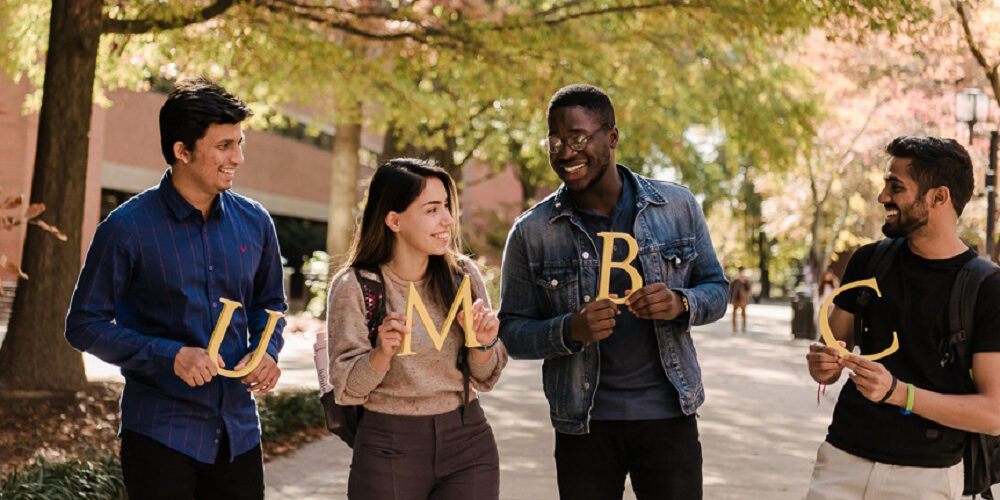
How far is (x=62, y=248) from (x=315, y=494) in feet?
15.1

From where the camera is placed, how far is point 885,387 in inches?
137

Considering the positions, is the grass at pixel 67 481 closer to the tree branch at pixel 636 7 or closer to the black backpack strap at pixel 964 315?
the black backpack strap at pixel 964 315

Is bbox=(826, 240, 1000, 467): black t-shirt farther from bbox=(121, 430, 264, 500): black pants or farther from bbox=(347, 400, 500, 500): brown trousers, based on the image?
bbox=(121, 430, 264, 500): black pants

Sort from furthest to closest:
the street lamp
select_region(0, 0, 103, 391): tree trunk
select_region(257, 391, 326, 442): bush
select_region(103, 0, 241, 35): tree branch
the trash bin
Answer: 1. the trash bin
2. the street lamp
3. select_region(103, 0, 241, 35): tree branch
4. select_region(0, 0, 103, 391): tree trunk
5. select_region(257, 391, 326, 442): bush

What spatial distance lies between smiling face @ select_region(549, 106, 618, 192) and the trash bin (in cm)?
2379

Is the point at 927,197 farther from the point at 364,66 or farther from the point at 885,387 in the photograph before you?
the point at 364,66

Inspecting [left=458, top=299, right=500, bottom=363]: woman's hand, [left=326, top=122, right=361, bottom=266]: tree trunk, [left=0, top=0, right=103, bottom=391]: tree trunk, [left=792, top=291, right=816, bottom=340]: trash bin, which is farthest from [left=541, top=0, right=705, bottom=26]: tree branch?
[left=792, top=291, right=816, bottom=340]: trash bin

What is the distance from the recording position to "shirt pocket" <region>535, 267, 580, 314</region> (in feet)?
13.9

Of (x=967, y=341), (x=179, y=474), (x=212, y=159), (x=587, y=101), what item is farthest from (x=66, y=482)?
(x=967, y=341)

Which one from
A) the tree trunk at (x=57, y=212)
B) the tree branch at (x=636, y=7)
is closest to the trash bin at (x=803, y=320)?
the tree branch at (x=636, y=7)

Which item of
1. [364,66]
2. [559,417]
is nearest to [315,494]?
[559,417]

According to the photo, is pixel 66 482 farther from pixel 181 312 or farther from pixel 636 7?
pixel 636 7

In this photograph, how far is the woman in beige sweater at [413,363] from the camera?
384cm

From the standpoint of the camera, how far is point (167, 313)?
3902 millimetres
